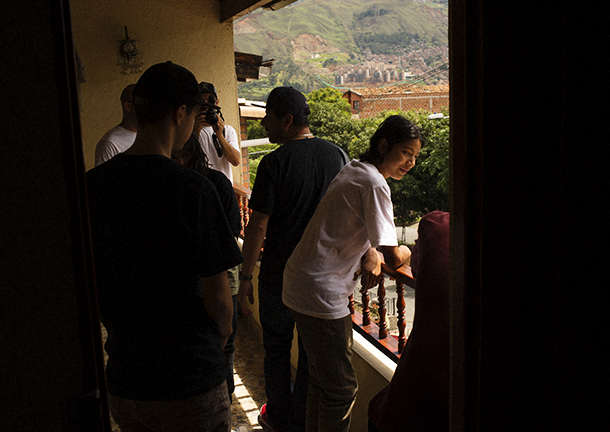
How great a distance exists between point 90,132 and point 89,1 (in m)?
1.14

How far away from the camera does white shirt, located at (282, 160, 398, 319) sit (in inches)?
60.1

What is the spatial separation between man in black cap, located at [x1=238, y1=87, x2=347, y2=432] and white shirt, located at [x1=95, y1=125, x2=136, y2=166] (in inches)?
30.4

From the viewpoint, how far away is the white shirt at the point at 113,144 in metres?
2.34

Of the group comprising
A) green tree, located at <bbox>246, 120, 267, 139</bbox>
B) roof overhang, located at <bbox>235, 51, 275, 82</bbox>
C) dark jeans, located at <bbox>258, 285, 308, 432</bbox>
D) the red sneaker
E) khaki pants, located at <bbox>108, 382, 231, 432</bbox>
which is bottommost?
the red sneaker

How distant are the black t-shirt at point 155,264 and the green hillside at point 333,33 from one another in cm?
9028

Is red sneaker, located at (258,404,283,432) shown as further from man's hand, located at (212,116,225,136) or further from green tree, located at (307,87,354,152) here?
green tree, located at (307,87,354,152)

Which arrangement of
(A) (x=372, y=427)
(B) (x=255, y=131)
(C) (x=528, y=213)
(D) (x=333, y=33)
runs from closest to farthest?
(C) (x=528, y=213), (A) (x=372, y=427), (B) (x=255, y=131), (D) (x=333, y=33)

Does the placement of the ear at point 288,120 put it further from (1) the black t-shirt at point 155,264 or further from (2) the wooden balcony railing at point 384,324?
(1) the black t-shirt at point 155,264

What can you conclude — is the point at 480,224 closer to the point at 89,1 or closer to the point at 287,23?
the point at 89,1

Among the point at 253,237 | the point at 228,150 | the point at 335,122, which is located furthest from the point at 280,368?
the point at 335,122

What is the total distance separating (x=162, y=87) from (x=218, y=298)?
1.75 feet

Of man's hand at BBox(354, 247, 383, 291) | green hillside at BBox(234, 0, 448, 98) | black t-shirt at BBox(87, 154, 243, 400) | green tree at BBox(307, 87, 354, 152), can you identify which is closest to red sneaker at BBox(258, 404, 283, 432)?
man's hand at BBox(354, 247, 383, 291)

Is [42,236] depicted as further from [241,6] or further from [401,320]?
[241,6]

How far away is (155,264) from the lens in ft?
3.47
